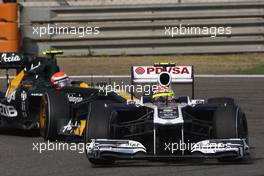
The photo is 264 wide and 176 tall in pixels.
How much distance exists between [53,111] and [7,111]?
5.06 feet

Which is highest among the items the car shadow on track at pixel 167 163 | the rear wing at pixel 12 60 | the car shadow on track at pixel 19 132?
the rear wing at pixel 12 60

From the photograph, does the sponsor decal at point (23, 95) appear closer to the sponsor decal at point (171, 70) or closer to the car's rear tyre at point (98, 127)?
the sponsor decal at point (171, 70)

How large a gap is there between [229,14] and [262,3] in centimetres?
70

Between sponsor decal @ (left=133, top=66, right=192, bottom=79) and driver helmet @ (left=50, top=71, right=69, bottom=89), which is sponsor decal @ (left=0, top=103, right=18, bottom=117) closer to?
driver helmet @ (left=50, top=71, right=69, bottom=89)

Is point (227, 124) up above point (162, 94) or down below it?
below

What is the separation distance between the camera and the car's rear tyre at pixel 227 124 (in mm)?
9469

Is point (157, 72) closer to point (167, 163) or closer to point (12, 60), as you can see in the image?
point (167, 163)

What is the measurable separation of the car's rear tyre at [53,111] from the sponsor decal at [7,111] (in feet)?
3.58

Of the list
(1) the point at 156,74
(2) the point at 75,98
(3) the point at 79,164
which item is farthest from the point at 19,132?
(3) the point at 79,164

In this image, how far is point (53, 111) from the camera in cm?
1152

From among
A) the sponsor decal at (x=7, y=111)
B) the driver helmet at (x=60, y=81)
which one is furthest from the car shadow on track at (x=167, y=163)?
the sponsor decal at (x=7, y=111)

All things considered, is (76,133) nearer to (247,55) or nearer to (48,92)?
(48,92)

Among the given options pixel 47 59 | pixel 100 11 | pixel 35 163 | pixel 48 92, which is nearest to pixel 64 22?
pixel 100 11

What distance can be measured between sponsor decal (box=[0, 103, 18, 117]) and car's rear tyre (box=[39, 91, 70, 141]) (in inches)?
43.0
